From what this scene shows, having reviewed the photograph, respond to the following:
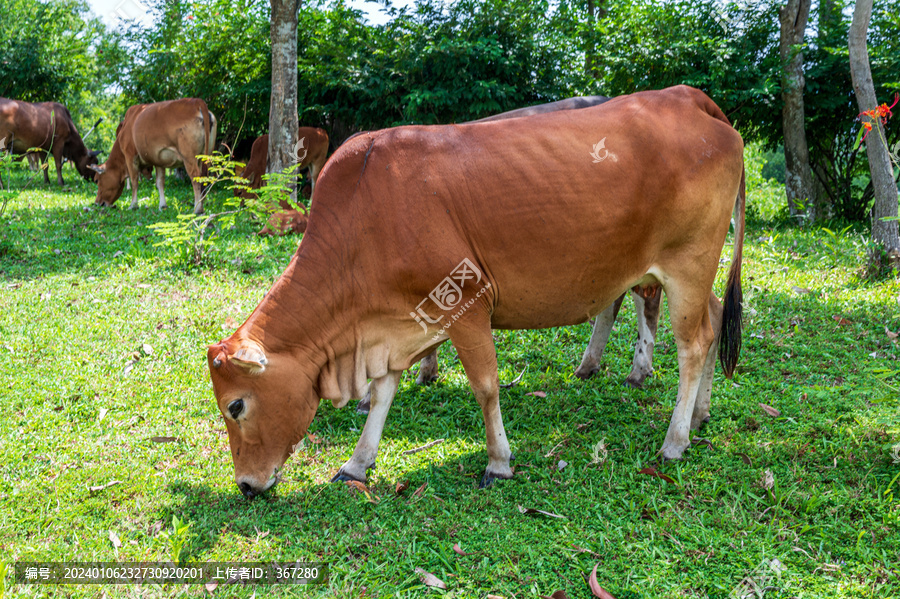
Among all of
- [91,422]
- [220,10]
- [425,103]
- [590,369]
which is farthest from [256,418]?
[220,10]

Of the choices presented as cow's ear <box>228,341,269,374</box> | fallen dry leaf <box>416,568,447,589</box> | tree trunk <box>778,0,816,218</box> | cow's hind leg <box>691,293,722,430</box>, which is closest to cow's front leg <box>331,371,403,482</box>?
cow's ear <box>228,341,269,374</box>

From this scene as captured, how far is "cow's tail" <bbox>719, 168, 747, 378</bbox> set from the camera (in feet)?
14.5

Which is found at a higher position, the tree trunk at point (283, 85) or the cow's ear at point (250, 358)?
the tree trunk at point (283, 85)

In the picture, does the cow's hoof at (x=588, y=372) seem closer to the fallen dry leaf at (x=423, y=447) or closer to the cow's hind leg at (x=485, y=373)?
the fallen dry leaf at (x=423, y=447)

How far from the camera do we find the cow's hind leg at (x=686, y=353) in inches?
159

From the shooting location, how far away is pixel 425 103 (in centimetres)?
1152

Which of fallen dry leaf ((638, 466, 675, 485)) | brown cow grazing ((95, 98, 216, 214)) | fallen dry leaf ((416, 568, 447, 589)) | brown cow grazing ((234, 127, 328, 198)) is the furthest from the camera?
brown cow grazing ((234, 127, 328, 198))

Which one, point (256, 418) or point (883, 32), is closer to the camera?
point (256, 418)

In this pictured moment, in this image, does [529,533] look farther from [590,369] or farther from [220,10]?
[220,10]

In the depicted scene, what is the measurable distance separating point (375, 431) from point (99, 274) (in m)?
4.84

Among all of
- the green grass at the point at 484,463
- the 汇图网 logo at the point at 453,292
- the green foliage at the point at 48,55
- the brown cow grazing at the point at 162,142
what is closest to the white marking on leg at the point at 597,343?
the green grass at the point at 484,463

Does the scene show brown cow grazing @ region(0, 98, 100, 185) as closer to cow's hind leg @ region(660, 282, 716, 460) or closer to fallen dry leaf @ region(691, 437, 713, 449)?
cow's hind leg @ region(660, 282, 716, 460)

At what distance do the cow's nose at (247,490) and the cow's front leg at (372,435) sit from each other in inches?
18.6

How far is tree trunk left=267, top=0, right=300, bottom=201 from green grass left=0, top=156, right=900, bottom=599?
10.6ft
